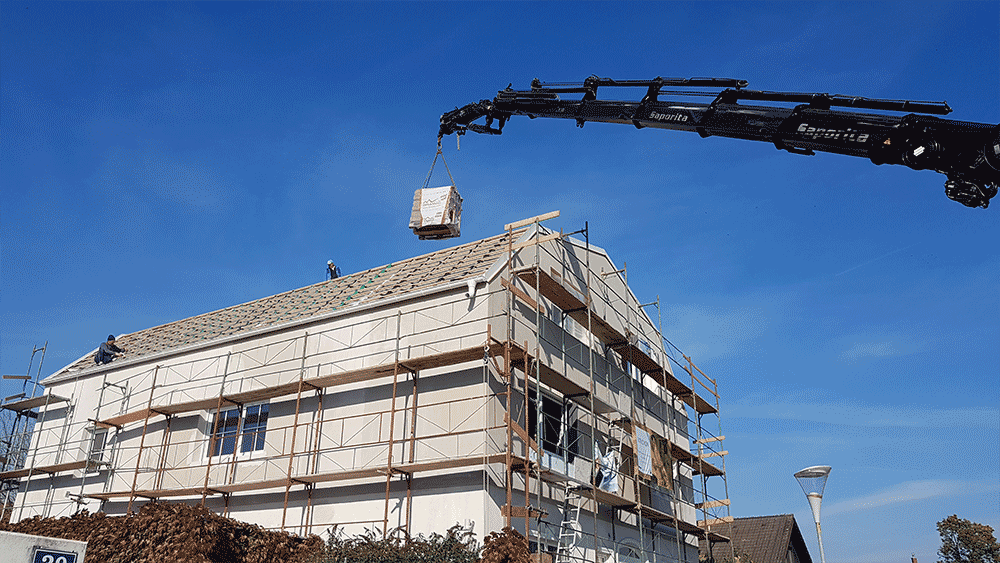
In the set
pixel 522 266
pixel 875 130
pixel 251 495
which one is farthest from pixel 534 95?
pixel 251 495

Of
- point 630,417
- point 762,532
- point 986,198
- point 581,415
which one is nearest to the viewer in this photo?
point 986,198

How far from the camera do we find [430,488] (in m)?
18.1

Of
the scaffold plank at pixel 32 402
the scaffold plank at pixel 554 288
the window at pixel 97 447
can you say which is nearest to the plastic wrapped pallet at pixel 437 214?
the scaffold plank at pixel 554 288

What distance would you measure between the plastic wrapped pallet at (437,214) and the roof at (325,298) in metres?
1.37

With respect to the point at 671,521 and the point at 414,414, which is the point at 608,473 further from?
the point at 414,414

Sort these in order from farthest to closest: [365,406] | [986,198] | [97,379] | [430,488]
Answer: [97,379], [365,406], [430,488], [986,198]

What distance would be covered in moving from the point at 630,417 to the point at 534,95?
1101cm

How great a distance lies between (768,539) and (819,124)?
27.1 m

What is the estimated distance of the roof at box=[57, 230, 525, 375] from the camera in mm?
Answer: 21719

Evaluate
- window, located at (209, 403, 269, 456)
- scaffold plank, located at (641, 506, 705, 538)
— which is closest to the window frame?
window, located at (209, 403, 269, 456)

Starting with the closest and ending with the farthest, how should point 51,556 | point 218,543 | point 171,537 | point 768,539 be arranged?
point 51,556 → point 171,537 → point 218,543 → point 768,539

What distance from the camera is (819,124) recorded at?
13.3m

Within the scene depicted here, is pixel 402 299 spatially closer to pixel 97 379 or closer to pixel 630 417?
pixel 630 417

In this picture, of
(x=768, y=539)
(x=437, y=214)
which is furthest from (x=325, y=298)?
(x=768, y=539)
